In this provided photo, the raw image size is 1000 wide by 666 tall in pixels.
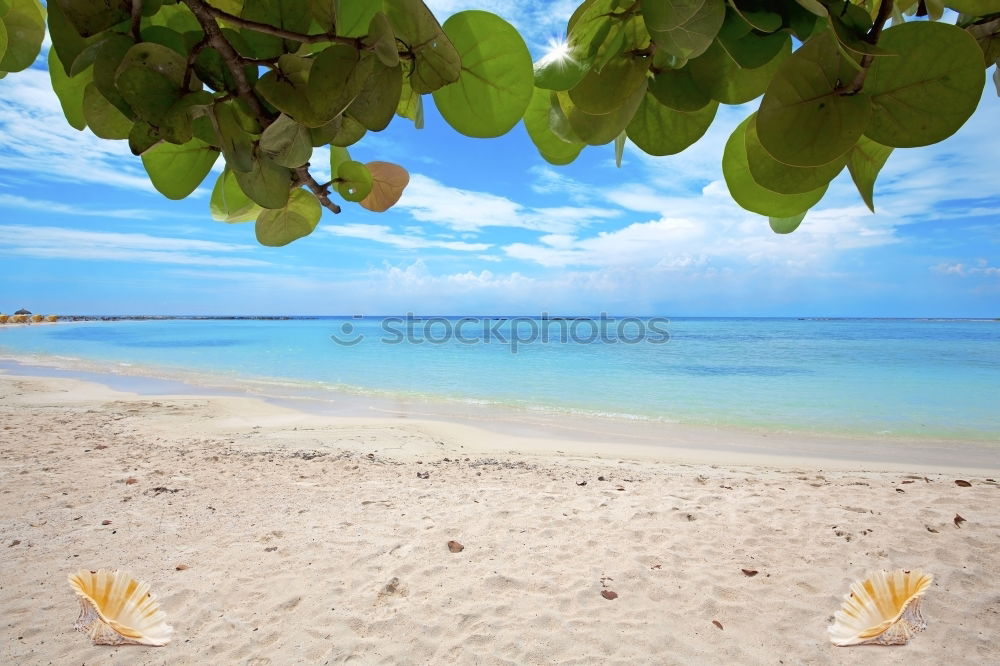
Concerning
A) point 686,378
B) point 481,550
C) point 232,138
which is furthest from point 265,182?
point 686,378

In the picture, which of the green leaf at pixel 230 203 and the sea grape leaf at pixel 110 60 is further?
the green leaf at pixel 230 203

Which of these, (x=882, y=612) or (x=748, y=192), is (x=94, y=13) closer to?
(x=748, y=192)

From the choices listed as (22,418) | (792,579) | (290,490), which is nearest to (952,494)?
(792,579)

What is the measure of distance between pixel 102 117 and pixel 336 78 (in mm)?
146

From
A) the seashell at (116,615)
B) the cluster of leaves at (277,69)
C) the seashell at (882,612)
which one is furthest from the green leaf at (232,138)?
the seashell at (882,612)

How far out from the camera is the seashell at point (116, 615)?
7.29ft

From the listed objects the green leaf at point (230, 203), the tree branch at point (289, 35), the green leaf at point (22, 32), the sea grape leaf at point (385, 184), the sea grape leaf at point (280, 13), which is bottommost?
the green leaf at point (230, 203)

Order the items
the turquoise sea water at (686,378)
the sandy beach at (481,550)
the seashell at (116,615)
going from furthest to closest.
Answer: the turquoise sea water at (686,378) → the sandy beach at (481,550) → the seashell at (116,615)

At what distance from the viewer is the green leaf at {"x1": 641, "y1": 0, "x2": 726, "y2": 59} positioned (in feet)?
0.58

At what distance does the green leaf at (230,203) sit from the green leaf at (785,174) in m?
0.28

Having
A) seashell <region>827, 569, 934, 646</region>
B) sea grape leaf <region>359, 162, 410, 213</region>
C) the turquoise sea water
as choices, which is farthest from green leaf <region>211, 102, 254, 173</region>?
the turquoise sea water

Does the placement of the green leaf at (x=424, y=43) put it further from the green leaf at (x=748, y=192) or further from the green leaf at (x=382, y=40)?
the green leaf at (x=748, y=192)

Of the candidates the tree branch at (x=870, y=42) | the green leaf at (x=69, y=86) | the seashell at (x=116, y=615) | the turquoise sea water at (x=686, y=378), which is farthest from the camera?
the turquoise sea water at (x=686, y=378)

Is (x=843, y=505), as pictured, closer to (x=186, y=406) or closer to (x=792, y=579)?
(x=792, y=579)
